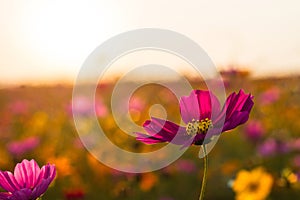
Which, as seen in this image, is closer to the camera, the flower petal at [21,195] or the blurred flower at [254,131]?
the flower petal at [21,195]

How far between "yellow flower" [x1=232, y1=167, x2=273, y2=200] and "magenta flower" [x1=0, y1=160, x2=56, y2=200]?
4.10ft

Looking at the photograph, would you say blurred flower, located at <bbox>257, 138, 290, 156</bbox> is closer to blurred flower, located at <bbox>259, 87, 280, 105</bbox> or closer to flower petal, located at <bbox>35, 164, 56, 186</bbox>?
blurred flower, located at <bbox>259, 87, 280, 105</bbox>

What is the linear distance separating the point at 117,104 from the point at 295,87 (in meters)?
0.91

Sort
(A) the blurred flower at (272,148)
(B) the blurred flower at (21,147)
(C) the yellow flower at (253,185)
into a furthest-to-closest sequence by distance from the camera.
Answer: (A) the blurred flower at (272,148), (B) the blurred flower at (21,147), (C) the yellow flower at (253,185)

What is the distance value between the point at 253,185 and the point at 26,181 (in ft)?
4.24

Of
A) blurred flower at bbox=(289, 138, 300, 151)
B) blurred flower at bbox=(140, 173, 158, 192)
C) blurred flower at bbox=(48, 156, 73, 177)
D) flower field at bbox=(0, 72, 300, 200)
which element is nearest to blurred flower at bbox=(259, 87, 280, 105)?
flower field at bbox=(0, 72, 300, 200)

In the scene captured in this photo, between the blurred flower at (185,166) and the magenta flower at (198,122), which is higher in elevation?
the magenta flower at (198,122)

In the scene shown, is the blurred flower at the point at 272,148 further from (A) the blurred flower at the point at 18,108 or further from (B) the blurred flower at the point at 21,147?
(A) the blurred flower at the point at 18,108

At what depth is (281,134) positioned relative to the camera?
232 centimetres

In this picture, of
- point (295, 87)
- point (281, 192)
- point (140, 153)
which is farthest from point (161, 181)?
point (295, 87)

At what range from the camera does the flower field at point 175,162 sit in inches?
74.8

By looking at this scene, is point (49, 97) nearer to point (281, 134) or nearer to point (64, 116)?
point (64, 116)

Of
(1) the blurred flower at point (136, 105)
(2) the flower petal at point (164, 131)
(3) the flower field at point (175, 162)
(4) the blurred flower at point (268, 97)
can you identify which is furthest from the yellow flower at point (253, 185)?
(2) the flower petal at point (164, 131)

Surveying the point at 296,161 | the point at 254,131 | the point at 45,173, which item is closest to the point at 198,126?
the point at 45,173
